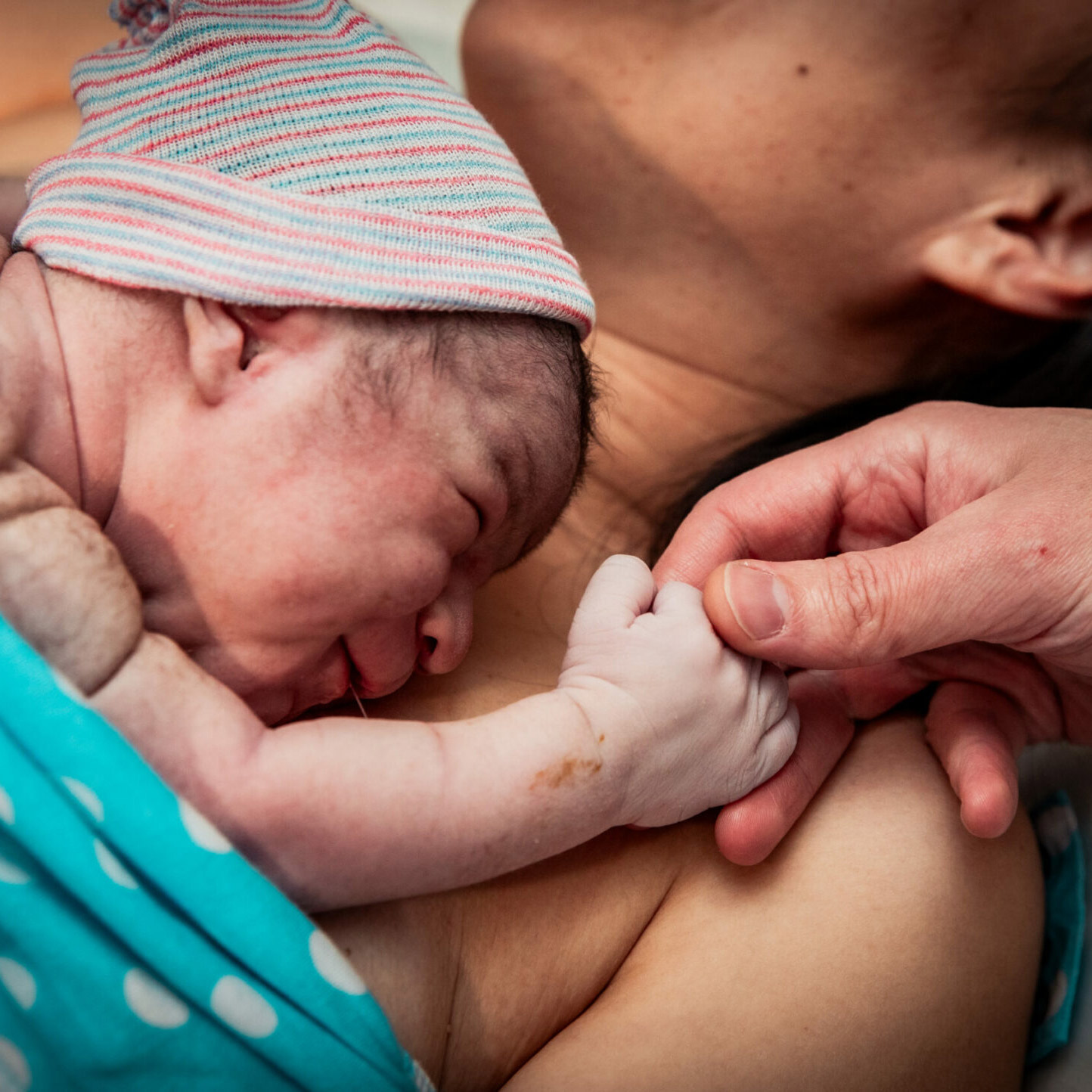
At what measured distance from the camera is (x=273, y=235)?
30.4 inches

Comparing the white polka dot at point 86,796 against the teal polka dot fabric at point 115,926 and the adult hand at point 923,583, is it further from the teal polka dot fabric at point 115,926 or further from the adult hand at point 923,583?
the adult hand at point 923,583

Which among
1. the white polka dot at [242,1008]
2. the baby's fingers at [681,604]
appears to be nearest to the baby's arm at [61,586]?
the white polka dot at [242,1008]

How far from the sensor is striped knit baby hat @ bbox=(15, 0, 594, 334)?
30.4 inches

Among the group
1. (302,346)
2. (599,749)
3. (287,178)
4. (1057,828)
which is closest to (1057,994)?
(1057,828)

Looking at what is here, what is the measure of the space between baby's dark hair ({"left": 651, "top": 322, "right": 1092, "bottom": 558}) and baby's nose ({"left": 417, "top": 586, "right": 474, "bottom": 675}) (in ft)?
1.53

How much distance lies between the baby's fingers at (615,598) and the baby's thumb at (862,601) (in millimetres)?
76

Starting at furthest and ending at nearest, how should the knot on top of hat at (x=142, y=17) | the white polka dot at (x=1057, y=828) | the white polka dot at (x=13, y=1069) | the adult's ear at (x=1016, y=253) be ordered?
1. the adult's ear at (x=1016, y=253)
2. the white polka dot at (x=1057, y=828)
3. the knot on top of hat at (x=142, y=17)
4. the white polka dot at (x=13, y=1069)

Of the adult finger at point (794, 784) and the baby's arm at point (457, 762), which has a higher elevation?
the baby's arm at point (457, 762)

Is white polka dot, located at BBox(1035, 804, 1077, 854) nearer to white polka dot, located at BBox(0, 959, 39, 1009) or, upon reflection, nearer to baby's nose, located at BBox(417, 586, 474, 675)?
baby's nose, located at BBox(417, 586, 474, 675)

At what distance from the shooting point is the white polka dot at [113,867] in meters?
0.60

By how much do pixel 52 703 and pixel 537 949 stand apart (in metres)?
0.46

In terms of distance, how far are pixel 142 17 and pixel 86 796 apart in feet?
2.51

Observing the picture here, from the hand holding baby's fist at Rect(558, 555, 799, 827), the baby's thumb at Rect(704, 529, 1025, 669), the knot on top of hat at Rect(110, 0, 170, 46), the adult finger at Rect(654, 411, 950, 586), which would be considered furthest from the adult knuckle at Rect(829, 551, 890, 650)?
the knot on top of hat at Rect(110, 0, 170, 46)

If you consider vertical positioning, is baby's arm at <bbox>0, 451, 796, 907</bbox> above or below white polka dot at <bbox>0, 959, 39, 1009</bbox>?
above
